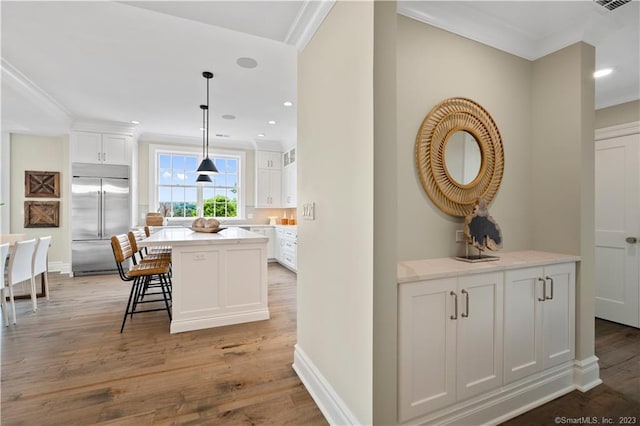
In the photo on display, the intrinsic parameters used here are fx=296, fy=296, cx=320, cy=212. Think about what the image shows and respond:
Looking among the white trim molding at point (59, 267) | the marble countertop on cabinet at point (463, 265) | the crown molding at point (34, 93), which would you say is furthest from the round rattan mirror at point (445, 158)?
the white trim molding at point (59, 267)

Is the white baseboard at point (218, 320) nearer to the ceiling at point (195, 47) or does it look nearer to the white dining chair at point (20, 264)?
the white dining chair at point (20, 264)

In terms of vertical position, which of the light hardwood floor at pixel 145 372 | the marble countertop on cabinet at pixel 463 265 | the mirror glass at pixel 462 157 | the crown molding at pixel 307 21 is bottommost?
the light hardwood floor at pixel 145 372

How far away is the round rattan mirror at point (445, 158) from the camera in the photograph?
1.95 m

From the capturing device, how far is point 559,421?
1.74m

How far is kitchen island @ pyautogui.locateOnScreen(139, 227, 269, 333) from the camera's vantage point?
2.95 m

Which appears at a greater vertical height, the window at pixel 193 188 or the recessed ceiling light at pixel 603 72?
the recessed ceiling light at pixel 603 72

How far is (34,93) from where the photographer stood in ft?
12.6

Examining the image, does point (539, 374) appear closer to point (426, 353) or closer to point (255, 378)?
point (426, 353)

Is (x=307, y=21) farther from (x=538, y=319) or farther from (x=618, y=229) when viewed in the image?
(x=618, y=229)

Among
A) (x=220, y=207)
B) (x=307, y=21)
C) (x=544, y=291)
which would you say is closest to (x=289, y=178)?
(x=220, y=207)

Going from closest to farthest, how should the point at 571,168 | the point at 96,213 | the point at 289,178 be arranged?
the point at 571,168
the point at 96,213
the point at 289,178

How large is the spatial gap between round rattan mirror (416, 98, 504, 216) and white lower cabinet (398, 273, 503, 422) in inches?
23.0

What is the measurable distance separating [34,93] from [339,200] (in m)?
4.62

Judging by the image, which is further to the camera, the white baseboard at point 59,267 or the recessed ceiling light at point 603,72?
the white baseboard at point 59,267
